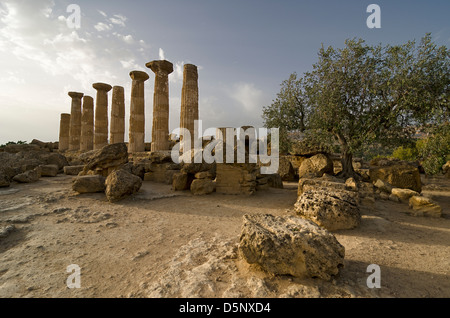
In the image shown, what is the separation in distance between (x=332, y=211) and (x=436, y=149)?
5.89 m

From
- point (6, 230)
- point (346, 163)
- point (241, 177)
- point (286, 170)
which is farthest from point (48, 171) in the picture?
point (346, 163)

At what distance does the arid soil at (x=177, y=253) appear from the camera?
8.04 feet

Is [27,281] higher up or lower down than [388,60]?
lower down

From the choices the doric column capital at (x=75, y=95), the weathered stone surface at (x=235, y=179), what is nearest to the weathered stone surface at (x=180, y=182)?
the weathered stone surface at (x=235, y=179)

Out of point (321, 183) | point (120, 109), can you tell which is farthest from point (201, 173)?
point (120, 109)

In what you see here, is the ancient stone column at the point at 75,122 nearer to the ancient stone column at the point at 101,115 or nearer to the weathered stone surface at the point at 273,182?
the ancient stone column at the point at 101,115

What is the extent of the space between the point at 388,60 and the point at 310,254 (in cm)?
1045

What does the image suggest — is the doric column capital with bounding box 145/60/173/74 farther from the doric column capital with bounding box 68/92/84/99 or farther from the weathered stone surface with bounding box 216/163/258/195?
the doric column capital with bounding box 68/92/84/99

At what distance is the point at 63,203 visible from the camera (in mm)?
6398

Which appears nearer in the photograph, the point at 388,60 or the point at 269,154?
the point at 388,60

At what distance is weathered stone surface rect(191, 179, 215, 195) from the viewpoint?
8.15 metres

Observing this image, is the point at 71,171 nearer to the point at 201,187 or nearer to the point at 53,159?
the point at 53,159

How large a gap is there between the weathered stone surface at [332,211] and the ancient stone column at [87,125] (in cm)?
2391
